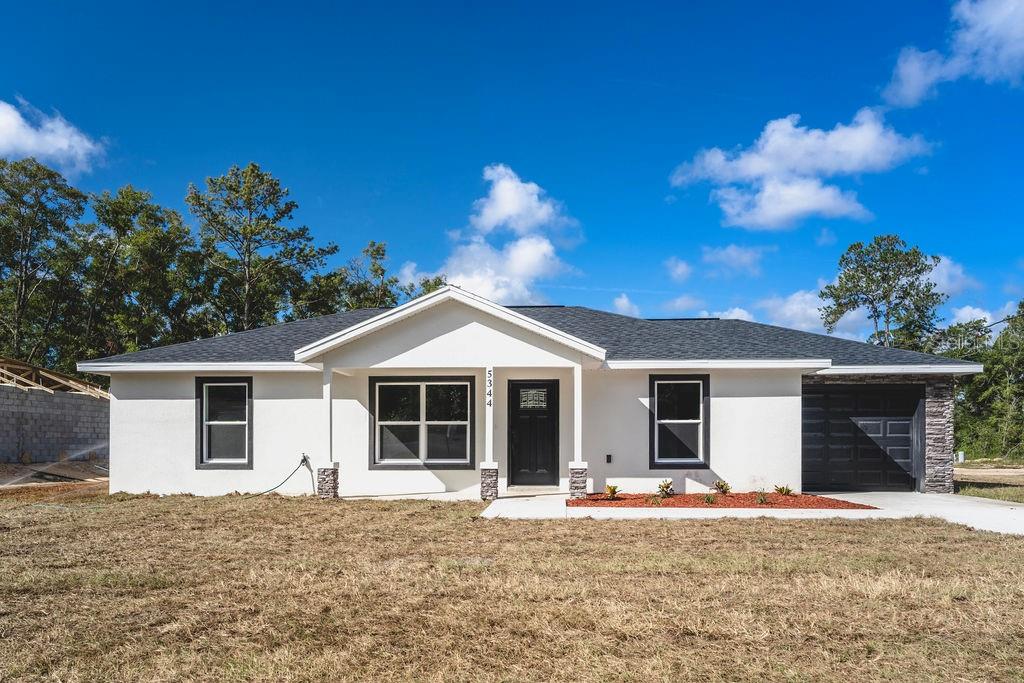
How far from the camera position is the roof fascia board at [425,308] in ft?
41.5

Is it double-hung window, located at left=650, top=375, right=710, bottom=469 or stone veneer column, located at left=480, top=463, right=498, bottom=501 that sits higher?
double-hung window, located at left=650, top=375, right=710, bottom=469

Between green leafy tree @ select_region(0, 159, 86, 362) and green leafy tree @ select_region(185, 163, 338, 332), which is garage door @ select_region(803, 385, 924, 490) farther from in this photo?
green leafy tree @ select_region(0, 159, 86, 362)

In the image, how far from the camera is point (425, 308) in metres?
12.9

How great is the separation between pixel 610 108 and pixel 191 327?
24350 mm

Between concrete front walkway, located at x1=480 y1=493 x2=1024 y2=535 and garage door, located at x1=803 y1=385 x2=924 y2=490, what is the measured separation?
2292mm

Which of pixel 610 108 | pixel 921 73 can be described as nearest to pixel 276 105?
pixel 610 108

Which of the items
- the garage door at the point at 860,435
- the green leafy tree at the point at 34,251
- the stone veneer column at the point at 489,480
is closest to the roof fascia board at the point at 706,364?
the garage door at the point at 860,435

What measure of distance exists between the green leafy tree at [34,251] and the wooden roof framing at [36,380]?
10653 mm

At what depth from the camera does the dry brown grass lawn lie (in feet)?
15.0

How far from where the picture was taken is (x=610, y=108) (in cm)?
1956

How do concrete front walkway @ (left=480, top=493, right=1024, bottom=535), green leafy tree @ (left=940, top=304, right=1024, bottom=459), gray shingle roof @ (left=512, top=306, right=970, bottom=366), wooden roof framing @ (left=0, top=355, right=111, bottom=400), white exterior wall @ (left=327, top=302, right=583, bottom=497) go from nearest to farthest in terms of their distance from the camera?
concrete front walkway @ (left=480, top=493, right=1024, bottom=535) → white exterior wall @ (left=327, top=302, right=583, bottom=497) → gray shingle roof @ (left=512, top=306, right=970, bottom=366) → wooden roof framing @ (left=0, top=355, right=111, bottom=400) → green leafy tree @ (left=940, top=304, right=1024, bottom=459)

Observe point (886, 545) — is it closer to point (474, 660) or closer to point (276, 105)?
point (474, 660)

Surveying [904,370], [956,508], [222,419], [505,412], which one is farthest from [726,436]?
[222,419]

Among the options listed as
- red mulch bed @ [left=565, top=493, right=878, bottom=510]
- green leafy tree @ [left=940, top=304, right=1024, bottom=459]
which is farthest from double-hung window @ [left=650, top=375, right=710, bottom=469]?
→ green leafy tree @ [left=940, top=304, right=1024, bottom=459]
